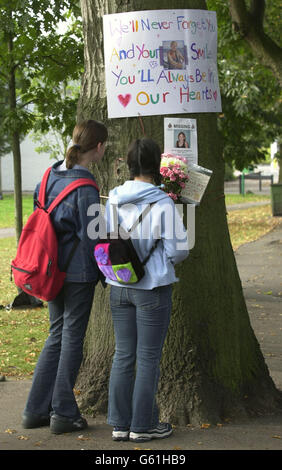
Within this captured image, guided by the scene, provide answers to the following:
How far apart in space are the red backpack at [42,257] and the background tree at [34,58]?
6.57 m

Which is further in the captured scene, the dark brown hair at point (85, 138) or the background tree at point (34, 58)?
the background tree at point (34, 58)

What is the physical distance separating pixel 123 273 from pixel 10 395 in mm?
2008

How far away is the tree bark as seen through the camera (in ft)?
46.0

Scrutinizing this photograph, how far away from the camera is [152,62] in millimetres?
5277

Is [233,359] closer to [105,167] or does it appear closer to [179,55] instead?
[105,167]

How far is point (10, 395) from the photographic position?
6.00 meters

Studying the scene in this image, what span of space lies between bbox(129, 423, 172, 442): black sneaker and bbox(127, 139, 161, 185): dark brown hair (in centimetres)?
151

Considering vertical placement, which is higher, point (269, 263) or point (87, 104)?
point (87, 104)

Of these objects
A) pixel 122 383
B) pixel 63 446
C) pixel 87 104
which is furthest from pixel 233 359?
→ pixel 87 104

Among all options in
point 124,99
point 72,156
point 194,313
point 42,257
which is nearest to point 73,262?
point 42,257

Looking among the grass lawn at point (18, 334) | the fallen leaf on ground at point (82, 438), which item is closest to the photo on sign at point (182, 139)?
the fallen leaf on ground at point (82, 438)

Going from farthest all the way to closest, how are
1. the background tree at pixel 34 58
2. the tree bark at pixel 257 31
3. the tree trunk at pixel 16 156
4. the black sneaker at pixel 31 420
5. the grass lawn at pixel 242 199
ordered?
the grass lawn at pixel 242 199, the tree bark at pixel 257 31, the tree trunk at pixel 16 156, the background tree at pixel 34 58, the black sneaker at pixel 31 420

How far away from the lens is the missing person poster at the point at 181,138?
5.28 meters

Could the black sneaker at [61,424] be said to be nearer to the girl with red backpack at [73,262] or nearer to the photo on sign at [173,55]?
the girl with red backpack at [73,262]
